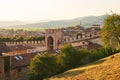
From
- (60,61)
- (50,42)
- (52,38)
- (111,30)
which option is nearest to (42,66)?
(60,61)

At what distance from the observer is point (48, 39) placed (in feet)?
270

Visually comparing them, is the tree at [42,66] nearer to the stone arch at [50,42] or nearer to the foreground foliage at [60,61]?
the foreground foliage at [60,61]

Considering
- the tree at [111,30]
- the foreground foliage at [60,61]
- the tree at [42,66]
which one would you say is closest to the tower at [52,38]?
the tree at [111,30]

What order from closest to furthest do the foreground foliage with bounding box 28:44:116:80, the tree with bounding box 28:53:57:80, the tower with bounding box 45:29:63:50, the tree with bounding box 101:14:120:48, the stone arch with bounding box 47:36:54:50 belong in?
the tree with bounding box 28:53:57:80, the foreground foliage with bounding box 28:44:116:80, the tree with bounding box 101:14:120:48, the tower with bounding box 45:29:63:50, the stone arch with bounding box 47:36:54:50

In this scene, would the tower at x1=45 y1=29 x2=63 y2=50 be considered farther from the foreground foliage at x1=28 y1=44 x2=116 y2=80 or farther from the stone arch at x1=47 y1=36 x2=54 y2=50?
the foreground foliage at x1=28 y1=44 x2=116 y2=80

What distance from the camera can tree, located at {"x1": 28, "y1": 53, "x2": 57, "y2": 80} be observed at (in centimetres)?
4394

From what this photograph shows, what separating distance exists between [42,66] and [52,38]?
38297 mm

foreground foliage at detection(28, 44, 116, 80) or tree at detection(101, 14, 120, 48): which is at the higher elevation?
tree at detection(101, 14, 120, 48)

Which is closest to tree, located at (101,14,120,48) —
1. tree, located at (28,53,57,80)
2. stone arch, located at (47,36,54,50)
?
tree, located at (28,53,57,80)

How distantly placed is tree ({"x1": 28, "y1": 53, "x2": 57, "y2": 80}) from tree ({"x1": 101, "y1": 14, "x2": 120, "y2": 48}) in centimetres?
2032

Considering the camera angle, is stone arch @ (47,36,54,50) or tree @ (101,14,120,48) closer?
tree @ (101,14,120,48)

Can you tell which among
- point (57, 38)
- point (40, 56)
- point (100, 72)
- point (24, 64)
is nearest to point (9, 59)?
point (24, 64)

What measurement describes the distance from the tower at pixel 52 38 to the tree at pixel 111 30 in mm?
19956

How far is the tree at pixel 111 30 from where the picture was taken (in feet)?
204
